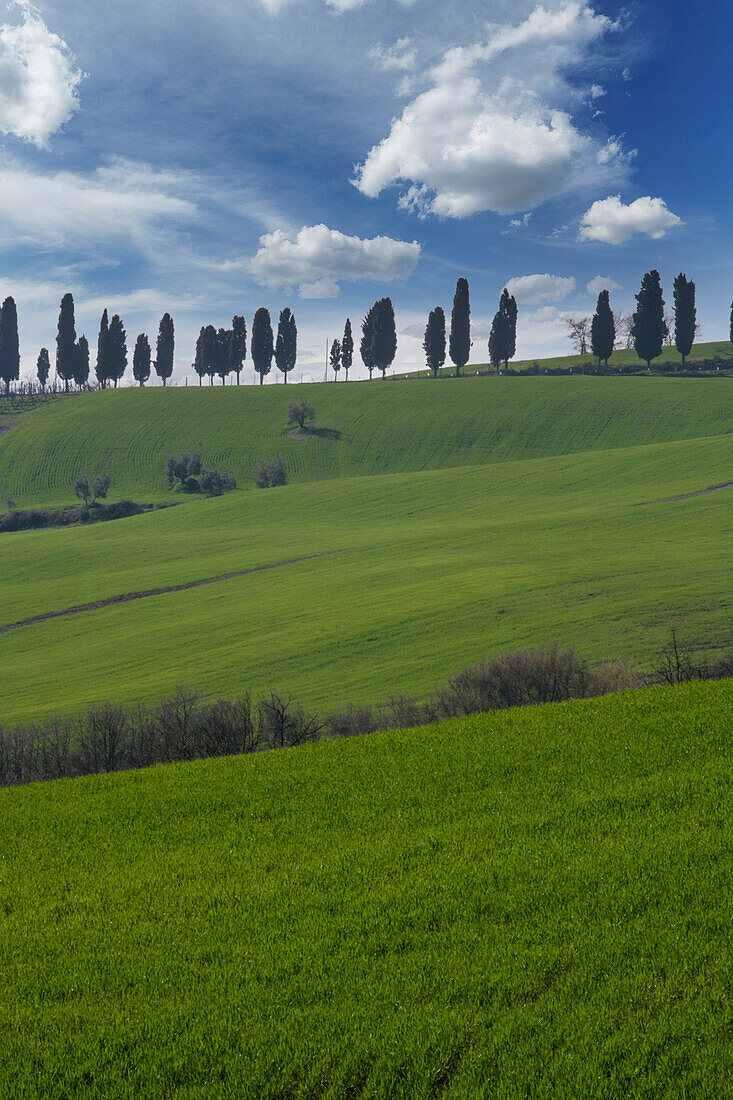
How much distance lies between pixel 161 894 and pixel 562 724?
336 inches

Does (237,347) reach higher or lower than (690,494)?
higher

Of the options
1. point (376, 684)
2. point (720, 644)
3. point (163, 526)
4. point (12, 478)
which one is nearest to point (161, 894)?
point (376, 684)

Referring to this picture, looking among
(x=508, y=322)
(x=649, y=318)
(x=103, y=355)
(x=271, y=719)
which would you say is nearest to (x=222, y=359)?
(x=103, y=355)

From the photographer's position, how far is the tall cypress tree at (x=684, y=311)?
14588cm

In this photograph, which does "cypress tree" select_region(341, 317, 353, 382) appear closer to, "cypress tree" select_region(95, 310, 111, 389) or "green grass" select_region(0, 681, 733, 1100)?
"cypress tree" select_region(95, 310, 111, 389)

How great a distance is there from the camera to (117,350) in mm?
171625

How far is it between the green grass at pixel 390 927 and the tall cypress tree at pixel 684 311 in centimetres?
15364

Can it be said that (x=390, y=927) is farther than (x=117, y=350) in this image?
No

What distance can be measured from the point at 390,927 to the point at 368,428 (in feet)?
424

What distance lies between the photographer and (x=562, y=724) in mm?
14602

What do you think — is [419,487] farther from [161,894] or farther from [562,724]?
[161,894]

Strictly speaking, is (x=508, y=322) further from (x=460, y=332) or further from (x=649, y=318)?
(x=649, y=318)

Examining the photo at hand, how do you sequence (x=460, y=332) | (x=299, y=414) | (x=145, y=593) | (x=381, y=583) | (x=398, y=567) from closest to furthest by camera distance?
(x=381, y=583) < (x=398, y=567) < (x=145, y=593) < (x=299, y=414) < (x=460, y=332)

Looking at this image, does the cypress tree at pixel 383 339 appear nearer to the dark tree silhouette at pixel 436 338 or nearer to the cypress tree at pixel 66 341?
the dark tree silhouette at pixel 436 338
